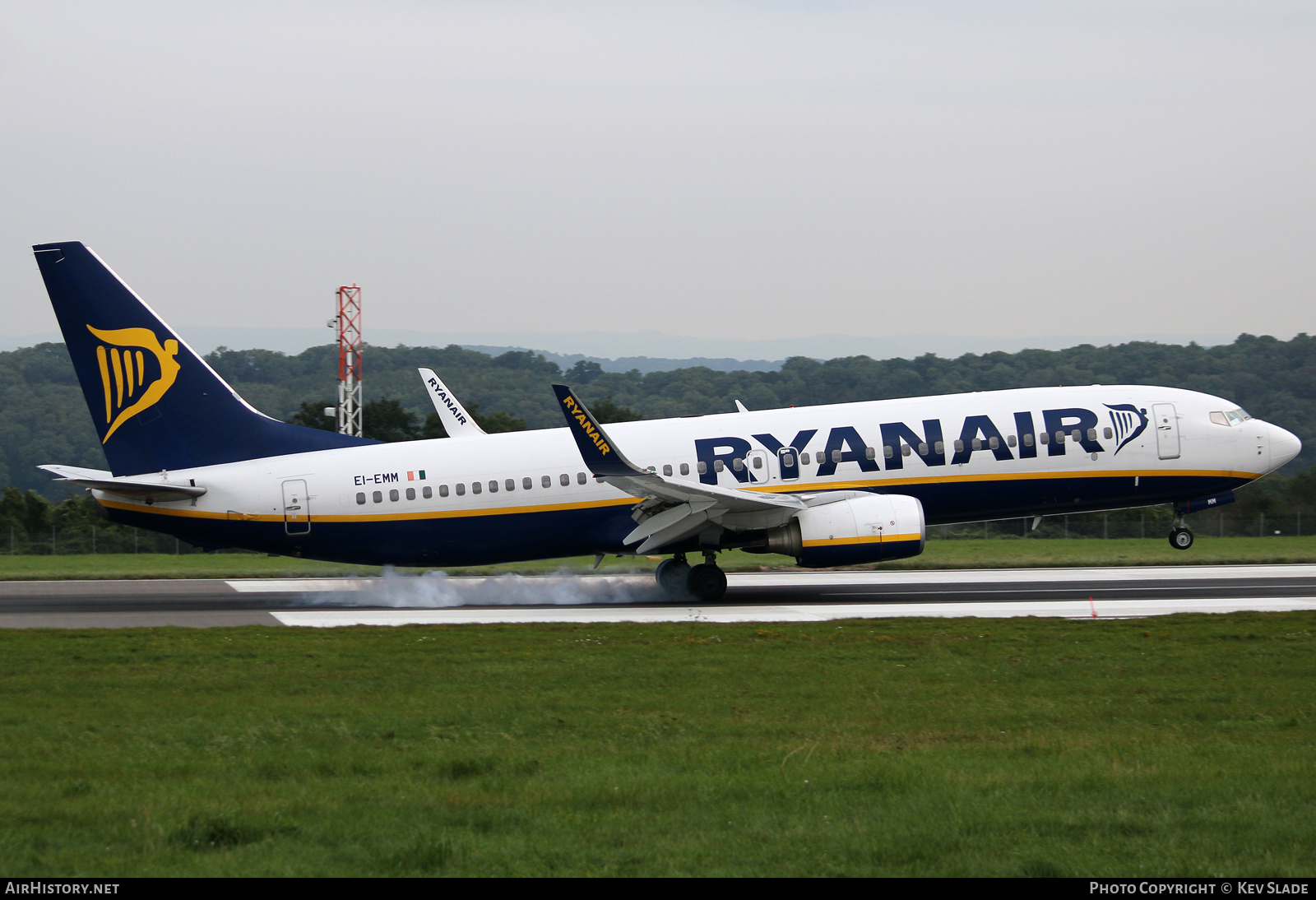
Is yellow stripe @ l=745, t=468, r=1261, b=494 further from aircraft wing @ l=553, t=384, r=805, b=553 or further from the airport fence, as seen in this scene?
the airport fence

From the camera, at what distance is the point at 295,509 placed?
2683 cm

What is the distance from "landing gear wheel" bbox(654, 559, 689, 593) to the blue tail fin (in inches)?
367

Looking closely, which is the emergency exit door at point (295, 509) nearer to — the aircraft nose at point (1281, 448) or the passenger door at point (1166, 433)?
the passenger door at point (1166, 433)

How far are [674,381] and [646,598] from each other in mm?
108824

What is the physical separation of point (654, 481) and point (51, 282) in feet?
45.6

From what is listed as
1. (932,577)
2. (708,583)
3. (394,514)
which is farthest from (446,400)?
(932,577)

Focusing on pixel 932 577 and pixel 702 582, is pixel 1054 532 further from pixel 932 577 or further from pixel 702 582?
pixel 702 582

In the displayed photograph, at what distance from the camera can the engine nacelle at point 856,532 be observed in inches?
987

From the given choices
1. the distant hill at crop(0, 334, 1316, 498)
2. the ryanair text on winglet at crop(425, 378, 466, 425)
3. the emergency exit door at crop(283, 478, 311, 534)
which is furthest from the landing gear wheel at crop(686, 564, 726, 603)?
the distant hill at crop(0, 334, 1316, 498)

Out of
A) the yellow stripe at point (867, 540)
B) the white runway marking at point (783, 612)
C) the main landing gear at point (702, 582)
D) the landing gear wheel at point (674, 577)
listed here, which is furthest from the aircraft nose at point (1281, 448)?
the landing gear wheel at point (674, 577)

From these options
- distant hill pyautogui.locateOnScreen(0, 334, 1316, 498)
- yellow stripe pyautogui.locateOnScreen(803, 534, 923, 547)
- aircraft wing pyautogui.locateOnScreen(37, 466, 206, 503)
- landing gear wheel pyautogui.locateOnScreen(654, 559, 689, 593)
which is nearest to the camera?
yellow stripe pyautogui.locateOnScreen(803, 534, 923, 547)

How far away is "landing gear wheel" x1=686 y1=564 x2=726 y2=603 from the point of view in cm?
2684

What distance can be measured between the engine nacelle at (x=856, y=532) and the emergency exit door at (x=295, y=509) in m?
10.7
